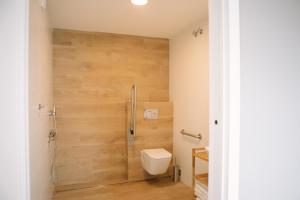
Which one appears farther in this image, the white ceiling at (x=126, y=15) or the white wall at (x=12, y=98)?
the white ceiling at (x=126, y=15)

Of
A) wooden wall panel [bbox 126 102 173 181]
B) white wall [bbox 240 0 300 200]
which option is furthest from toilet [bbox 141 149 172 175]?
white wall [bbox 240 0 300 200]

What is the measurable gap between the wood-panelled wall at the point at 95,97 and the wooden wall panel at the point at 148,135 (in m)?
0.19

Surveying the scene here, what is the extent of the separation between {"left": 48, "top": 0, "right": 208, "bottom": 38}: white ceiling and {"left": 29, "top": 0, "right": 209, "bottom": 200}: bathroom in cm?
2

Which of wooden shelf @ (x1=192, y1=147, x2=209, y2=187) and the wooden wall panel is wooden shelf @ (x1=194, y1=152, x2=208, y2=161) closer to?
wooden shelf @ (x1=192, y1=147, x2=209, y2=187)

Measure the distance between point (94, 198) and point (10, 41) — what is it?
243 centimetres

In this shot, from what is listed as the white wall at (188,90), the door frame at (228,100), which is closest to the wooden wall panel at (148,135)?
the white wall at (188,90)

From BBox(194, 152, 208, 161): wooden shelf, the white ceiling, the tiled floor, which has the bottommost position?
the tiled floor

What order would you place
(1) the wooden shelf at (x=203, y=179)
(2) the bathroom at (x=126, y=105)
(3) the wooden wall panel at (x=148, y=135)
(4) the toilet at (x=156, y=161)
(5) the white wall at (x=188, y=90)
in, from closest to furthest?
(1) the wooden shelf at (x=203, y=179), (5) the white wall at (x=188, y=90), (2) the bathroom at (x=126, y=105), (4) the toilet at (x=156, y=161), (3) the wooden wall panel at (x=148, y=135)

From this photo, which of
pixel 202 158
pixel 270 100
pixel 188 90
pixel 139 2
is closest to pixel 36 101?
pixel 139 2

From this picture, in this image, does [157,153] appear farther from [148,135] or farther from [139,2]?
[139,2]

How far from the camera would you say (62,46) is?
3.16m

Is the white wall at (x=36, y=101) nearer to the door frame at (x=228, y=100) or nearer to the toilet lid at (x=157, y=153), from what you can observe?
the door frame at (x=228, y=100)

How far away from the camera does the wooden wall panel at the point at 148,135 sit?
335 centimetres

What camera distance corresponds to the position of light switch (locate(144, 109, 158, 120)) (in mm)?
3408
